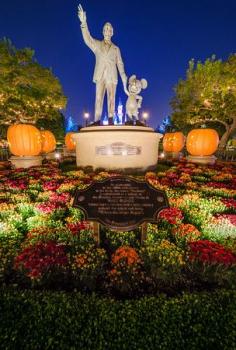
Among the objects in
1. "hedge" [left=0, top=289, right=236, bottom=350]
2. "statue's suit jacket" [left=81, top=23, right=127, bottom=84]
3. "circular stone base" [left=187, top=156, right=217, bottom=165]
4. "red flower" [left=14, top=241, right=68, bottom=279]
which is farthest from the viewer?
"circular stone base" [left=187, top=156, right=217, bottom=165]

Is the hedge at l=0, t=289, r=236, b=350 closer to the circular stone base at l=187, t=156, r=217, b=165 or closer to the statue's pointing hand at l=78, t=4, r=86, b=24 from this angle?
the statue's pointing hand at l=78, t=4, r=86, b=24

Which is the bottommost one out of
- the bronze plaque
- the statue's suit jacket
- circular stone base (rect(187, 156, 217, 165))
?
the bronze plaque

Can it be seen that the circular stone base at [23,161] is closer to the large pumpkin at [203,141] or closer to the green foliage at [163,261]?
the large pumpkin at [203,141]

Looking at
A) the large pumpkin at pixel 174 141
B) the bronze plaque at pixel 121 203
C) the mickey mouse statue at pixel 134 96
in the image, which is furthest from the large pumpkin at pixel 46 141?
the bronze plaque at pixel 121 203

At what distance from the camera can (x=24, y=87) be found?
68.9 ft

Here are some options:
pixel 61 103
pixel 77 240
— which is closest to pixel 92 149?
pixel 77 240

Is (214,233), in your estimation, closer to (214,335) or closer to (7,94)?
(214,335)

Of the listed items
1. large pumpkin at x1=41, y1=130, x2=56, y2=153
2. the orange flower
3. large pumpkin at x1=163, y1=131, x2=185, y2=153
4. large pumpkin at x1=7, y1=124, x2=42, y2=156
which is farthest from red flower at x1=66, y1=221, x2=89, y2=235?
large pumpkin at x1=163, y1=131, x2=185, y2=153

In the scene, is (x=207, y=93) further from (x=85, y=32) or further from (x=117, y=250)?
(x=117, y=250)

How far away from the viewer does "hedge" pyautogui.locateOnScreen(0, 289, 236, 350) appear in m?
2.47

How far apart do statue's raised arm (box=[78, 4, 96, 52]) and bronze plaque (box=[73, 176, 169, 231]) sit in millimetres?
6991

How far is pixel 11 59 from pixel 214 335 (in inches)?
870

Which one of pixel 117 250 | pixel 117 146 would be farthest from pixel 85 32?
pixel 117 250

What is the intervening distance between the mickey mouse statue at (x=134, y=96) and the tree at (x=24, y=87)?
11.5 m
